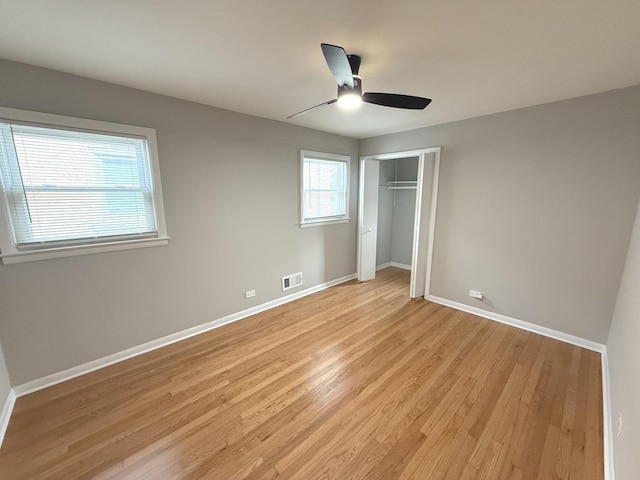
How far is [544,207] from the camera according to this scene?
2707 millimetres

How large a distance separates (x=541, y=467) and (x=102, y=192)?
12.0ft

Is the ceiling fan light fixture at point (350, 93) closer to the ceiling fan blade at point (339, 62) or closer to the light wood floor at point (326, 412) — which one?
the ceiling fan blade at point (339, 62)

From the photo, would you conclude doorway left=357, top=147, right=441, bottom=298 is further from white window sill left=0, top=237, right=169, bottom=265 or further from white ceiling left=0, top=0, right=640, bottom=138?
white window sill left=0, top=237, right=169, bottom=265

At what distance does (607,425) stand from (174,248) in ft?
12.3

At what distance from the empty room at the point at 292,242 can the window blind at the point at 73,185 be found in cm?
2

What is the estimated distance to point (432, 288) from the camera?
3738 millimetres

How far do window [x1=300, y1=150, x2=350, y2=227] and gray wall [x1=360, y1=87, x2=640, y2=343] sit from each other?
138 cm

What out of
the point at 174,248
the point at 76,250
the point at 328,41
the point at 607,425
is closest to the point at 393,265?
the point at 607,425

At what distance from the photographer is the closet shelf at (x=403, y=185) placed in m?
5.02

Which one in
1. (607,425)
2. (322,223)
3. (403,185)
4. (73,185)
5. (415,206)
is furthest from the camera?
(403,185)

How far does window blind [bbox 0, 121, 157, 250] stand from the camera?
185 cm

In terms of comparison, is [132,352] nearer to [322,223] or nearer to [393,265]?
[322,223]

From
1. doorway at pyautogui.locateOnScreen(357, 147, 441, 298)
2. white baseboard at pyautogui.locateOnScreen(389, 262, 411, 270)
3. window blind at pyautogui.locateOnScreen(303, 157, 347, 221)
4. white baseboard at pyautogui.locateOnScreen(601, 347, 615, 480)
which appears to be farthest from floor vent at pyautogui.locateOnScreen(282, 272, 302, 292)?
white baseboard at pyautogui.locateOnScreen(601, 347, 615, 480)

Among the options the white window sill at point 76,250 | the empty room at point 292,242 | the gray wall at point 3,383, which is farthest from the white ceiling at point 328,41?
the gray wall at point 3,383
